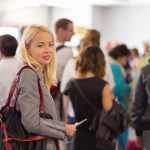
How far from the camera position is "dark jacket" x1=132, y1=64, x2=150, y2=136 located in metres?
3.46

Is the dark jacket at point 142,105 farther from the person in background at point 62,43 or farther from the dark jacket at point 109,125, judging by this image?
the person in background at point 62,43

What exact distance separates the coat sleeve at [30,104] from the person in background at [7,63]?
59 cm

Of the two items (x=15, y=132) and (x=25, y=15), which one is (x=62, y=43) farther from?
(x=25, y=15)

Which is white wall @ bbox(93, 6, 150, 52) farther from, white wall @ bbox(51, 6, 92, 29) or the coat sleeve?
the coat sleeve

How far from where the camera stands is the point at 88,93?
358 centimetres

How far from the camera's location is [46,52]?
2.37m

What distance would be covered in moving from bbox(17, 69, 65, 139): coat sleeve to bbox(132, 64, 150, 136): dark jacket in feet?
4.53

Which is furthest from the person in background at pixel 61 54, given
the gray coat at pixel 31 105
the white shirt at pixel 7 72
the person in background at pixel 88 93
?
the gray coat at pixel 31 105

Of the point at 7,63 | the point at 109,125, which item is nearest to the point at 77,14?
the point at 109,125

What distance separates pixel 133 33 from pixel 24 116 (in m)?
10.8

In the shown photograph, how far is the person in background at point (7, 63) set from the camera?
2988 mm

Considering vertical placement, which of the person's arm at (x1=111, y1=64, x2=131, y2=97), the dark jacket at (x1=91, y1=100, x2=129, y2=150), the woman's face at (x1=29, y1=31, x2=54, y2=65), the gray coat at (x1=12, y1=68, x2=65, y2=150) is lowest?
the dark jacket at (x1=91, y1=100, x2=129, y2=150)

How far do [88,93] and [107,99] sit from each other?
165 mm

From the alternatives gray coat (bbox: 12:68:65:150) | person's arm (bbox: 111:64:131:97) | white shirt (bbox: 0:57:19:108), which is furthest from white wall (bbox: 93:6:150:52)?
gray coat (bbox: 12:68:65:150)
